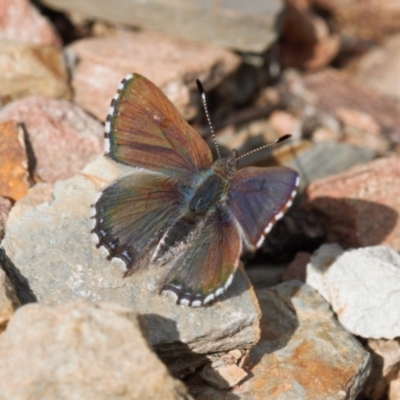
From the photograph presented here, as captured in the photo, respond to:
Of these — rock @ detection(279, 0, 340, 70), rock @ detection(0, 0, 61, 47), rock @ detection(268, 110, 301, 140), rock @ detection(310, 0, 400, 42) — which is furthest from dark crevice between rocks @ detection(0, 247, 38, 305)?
rock @ detection(310, 0, 400, 42)

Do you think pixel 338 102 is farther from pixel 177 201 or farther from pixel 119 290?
pixel 119 290

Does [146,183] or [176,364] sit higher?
[146,183]

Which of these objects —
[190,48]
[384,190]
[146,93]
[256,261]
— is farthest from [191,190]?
[190,48]

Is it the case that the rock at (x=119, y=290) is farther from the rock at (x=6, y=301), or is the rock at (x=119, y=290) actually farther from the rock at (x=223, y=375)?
the rock at (x=6, y=301)

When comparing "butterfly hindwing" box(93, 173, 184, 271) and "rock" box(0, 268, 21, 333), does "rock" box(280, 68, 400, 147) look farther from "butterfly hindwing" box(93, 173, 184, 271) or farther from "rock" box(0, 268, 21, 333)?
"rock" box(0, 268, 21, 333)

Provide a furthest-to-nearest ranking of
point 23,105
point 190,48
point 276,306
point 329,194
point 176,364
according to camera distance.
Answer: point 190,48, point 329,194, point 23,105, point 276,306, point 176,364

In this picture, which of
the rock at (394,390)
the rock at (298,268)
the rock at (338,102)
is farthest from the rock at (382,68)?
the rock at (394,390)

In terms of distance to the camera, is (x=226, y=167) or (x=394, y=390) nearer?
(x=226, y=167)

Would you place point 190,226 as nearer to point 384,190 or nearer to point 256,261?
point 256,261

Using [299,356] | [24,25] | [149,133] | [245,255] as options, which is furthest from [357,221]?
[24,25]
